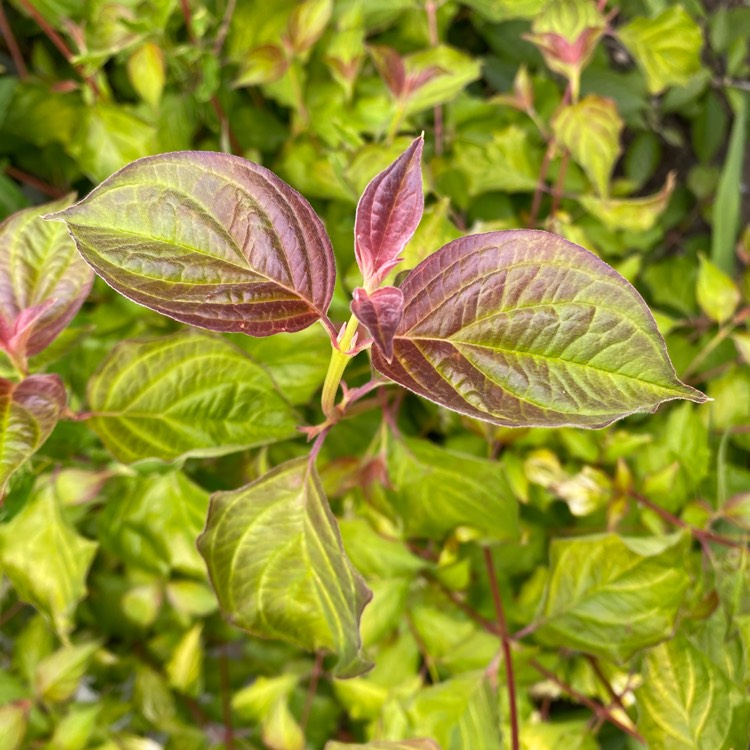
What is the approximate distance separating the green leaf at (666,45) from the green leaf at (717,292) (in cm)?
20

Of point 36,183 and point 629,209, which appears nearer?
point 629,209

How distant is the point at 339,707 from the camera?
35.9 inches

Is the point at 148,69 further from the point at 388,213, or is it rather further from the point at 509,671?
the point at 509,671

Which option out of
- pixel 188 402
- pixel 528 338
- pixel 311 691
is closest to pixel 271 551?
pixel 188 402

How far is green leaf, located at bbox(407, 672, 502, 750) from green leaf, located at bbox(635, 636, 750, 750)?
0.41 ft

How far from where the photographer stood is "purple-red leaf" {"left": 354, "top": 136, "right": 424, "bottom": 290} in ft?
1.13

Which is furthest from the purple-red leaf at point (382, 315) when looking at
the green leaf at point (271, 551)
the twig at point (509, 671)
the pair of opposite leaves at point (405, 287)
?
the twig at point (509, 671)

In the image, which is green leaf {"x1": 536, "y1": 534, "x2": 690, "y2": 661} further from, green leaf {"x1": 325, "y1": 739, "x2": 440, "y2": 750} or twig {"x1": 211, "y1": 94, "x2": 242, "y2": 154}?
twig {"x1": 211, "y1": 94, "x2": 242, "y2": 154}

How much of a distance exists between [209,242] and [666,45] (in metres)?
0.60

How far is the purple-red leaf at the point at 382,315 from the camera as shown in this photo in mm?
312

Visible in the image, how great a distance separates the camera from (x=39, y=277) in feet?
1.64

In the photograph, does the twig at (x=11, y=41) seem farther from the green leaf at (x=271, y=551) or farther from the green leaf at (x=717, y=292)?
the green leaf at (x=717, y=292)

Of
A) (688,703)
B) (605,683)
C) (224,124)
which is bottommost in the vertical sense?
(605,683)

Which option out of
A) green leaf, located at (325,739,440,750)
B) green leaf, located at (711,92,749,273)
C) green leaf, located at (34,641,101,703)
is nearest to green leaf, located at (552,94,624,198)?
green leaf, located at (711,92,749,273)
